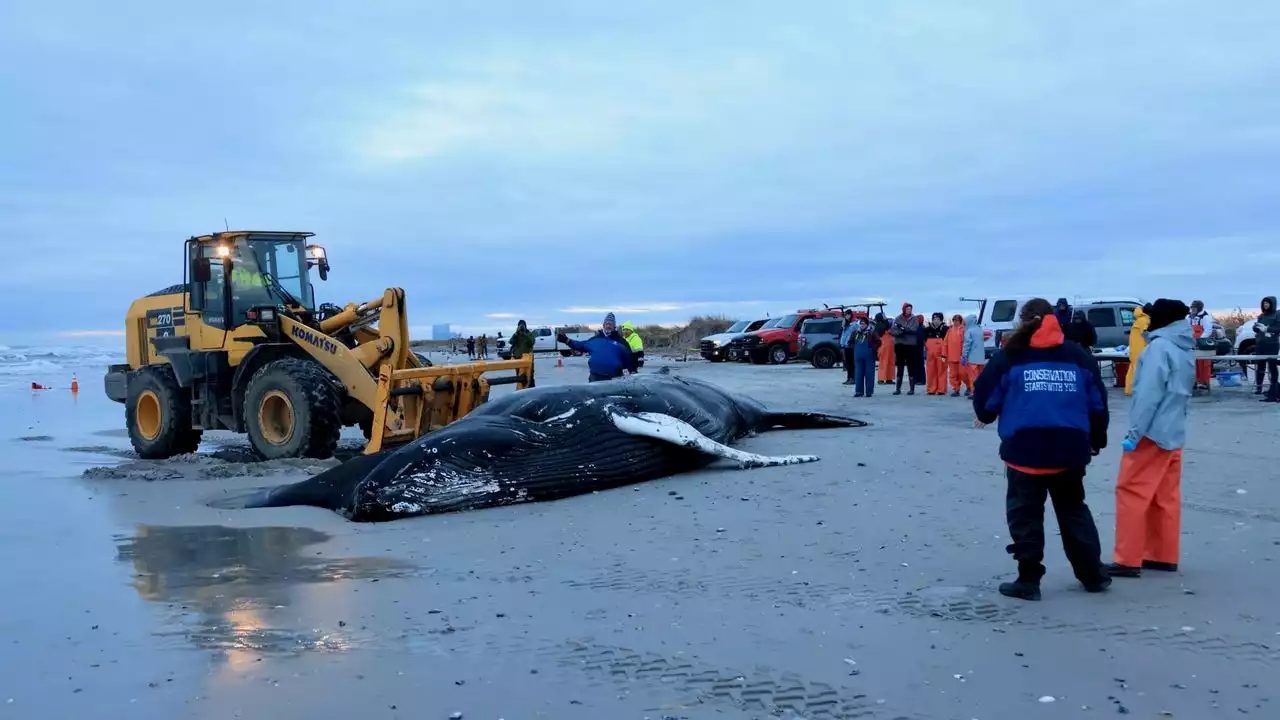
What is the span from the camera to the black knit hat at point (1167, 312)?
602 cm

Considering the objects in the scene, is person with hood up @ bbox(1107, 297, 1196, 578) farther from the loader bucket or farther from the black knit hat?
the loader bucket

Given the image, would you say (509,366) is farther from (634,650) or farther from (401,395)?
(634,650)

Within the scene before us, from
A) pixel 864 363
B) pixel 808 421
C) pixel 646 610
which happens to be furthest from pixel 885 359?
pixel 646 610

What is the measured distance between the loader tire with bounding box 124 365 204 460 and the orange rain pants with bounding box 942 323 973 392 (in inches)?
485

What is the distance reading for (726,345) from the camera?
124ft

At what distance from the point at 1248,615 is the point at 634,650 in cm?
293

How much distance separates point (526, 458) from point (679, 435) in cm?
150

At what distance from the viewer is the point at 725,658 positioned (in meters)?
4.66

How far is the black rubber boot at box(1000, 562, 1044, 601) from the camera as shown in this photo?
5414mm

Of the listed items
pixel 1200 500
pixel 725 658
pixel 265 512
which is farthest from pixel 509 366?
pixel 725 658

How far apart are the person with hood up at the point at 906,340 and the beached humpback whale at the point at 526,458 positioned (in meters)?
9.71

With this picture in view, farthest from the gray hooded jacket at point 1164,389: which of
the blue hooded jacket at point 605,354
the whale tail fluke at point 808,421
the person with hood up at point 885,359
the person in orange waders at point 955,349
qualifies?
the person with hood up at point 885,359

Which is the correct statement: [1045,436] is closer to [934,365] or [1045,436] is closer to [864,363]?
[864,363]

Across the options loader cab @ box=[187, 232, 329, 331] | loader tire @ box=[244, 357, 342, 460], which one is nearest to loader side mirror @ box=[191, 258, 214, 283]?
loader cab @ box=[187, 232, 329, 331]
